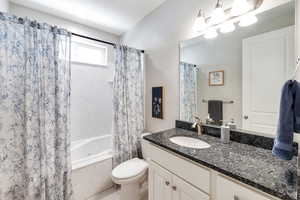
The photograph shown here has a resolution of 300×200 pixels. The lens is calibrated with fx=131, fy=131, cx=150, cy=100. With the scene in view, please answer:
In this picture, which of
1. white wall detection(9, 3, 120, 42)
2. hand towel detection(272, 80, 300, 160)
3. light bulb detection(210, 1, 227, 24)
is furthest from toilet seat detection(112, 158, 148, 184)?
white wall detection(9, 3, 120, 42)

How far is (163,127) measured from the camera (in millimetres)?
1924

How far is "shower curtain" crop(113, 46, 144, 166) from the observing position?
1.91 m

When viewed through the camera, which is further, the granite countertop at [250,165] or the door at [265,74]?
the door at [265,74]

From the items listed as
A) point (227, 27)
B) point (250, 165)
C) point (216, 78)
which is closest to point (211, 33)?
point (227, 27)

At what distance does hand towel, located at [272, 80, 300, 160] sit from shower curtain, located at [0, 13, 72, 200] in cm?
183

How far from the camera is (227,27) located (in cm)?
123

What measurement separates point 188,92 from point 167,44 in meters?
0.75

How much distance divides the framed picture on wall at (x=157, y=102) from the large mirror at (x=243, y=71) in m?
0.38

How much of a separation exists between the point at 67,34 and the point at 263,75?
6.57 ft

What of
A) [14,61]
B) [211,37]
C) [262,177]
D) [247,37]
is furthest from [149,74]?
[262,177]

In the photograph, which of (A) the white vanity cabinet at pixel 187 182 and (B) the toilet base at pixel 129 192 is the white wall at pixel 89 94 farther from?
(A) the white vanity cabinet at pixel 187 182

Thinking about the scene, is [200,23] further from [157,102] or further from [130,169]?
[130,169]

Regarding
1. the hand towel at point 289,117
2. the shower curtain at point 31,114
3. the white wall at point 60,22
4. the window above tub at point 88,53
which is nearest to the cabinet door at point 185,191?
the hand towel at point 289,117

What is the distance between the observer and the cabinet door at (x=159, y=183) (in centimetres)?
107
